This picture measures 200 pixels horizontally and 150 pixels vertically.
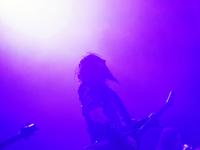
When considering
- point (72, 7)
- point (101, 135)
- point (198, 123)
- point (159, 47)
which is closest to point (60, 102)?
point (72, 7)

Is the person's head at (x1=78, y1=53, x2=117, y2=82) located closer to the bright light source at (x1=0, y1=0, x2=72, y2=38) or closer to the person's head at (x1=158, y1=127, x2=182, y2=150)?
the person's head at (x1=158, y1=127, x2=182, y2=150)

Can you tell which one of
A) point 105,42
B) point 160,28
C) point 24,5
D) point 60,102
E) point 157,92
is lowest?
point 157,92

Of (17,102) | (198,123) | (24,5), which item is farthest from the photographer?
(17,102)

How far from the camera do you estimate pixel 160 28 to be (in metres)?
3.71

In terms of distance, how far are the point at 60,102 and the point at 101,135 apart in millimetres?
2413

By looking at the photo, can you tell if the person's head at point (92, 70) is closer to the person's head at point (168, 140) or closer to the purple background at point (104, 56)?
the person's head at point (168, 140)

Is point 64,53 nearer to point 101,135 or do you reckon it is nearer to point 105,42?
point 105,42

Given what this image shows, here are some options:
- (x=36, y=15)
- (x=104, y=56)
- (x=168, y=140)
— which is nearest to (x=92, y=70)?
(x=168, y=140)

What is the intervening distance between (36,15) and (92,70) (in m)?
2.11

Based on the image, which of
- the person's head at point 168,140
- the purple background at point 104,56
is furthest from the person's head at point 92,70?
the purple background at point 104,56

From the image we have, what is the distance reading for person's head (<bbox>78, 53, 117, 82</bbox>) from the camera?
6.32 feet

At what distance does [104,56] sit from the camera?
3904mm

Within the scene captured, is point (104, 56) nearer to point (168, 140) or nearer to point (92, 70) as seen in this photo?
point (92, 70)

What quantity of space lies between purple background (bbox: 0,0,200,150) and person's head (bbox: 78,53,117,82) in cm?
177
